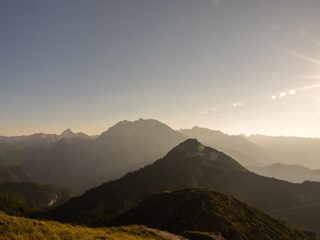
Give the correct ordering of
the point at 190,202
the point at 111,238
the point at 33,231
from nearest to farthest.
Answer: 1. the point at 33,231
2. the point at 111,238
3. the point at 190,202

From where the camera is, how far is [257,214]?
408 ft

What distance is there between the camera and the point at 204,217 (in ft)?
338

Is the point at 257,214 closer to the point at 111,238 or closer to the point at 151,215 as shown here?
the point at 151,215

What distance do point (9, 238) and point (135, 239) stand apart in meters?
18.8

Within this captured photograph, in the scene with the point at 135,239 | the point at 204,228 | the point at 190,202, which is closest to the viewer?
the point at 135,239

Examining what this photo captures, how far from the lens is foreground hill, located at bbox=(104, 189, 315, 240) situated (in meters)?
97.1

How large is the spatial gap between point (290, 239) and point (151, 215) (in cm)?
4725

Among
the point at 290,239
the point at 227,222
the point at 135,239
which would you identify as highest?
the point at 135,239

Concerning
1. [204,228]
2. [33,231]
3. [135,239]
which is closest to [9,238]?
[33,231]

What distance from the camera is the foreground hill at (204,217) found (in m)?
97.1

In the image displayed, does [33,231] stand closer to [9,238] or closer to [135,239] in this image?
[9,238]

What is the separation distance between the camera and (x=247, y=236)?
9675 centimetres

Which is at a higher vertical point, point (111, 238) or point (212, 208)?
point (111, 238)

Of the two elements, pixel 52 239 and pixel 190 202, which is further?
pixel 190 202
